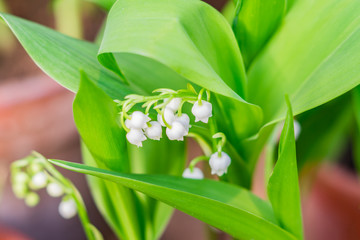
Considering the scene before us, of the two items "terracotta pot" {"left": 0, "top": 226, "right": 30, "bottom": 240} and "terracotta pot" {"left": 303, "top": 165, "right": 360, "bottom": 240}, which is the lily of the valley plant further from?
"terracotta pot" {"left": 303, "top": 165, "right": 360, "bottom": 240}

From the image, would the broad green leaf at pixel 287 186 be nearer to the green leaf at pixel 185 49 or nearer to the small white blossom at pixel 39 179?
the green leaf at pixel 185 49

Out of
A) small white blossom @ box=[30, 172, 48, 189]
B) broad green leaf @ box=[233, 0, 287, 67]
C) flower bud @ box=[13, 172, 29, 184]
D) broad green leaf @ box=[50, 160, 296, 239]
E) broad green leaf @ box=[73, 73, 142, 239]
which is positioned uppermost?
broad green leaf @ box=[233, 0, 287, 67]

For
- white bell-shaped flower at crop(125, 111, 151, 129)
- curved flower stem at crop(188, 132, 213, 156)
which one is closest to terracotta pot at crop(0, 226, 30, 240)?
curved flower stem at crop(188, 132, 213, 156)

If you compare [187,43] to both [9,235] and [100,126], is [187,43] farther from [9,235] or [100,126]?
[9,235]

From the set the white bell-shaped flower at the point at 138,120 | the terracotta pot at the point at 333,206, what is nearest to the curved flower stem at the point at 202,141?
the white bell-shaped flower at the point at 138,120

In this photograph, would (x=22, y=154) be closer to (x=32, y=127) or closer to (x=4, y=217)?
(x=32, y=127)

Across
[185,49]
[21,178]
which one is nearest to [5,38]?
[21,178]
